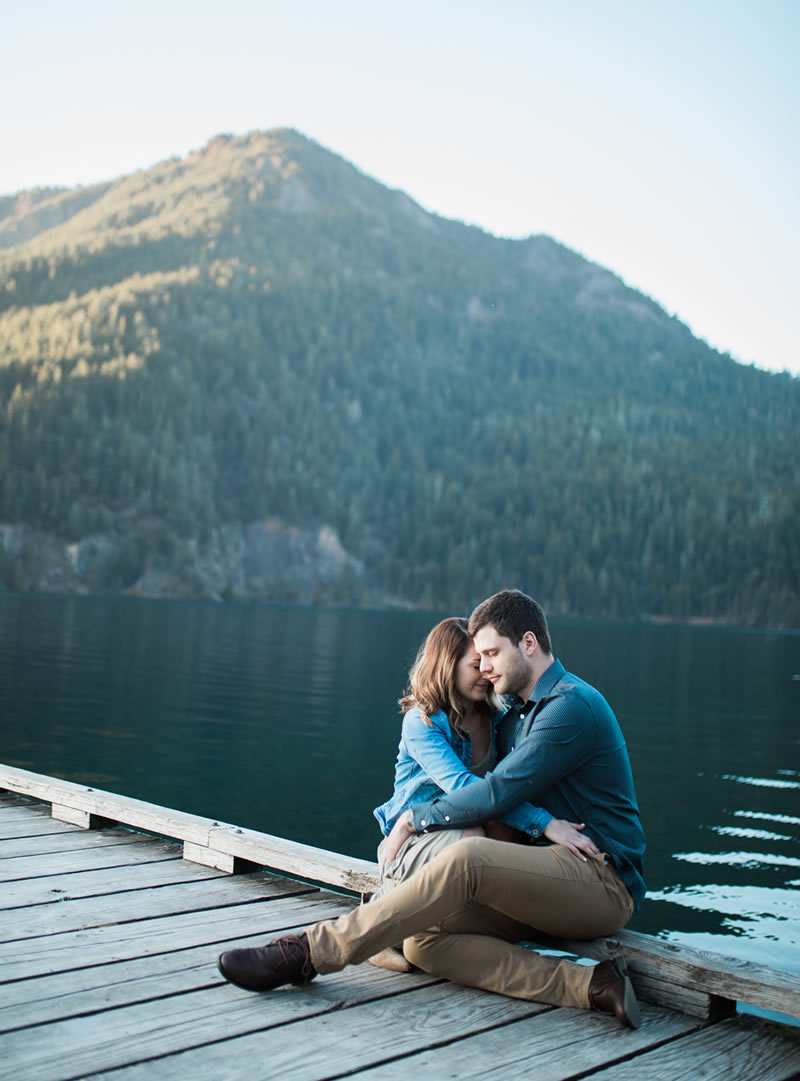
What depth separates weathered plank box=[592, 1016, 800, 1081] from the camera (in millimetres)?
3693

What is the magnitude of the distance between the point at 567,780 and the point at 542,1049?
4.07 ft

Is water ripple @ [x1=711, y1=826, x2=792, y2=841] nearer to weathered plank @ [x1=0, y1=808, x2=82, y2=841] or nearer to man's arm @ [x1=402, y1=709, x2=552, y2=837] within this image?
weathered plank @ [x1=0, y1=808, x2=82, y2=841]

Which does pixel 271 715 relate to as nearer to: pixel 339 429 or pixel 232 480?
pixel 232 480

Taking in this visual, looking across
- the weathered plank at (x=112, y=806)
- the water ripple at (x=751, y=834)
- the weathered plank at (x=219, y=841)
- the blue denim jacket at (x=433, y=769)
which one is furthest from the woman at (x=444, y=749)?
the water ripple at (x=751, y=834)

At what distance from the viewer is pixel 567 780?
4.79m

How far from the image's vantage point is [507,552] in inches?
5930

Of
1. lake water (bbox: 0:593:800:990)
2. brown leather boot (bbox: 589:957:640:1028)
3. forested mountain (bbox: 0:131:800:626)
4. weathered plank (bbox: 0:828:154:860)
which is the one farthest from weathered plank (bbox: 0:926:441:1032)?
forested mountain (bbox: 0:131:800:626)

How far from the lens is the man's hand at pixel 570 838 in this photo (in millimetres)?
4617

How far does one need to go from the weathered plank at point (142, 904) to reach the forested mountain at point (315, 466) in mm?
101444

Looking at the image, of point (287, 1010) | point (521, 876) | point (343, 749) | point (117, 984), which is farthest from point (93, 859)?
point (343, 749)

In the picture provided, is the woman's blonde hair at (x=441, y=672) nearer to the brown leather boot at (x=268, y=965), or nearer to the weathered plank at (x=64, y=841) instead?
the brown leather boot at (x=268, y=965)

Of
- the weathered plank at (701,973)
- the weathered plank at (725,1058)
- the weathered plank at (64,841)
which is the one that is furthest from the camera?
the weathered plank at (64,841)

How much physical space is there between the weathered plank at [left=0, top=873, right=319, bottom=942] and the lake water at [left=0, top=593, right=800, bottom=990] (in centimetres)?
562

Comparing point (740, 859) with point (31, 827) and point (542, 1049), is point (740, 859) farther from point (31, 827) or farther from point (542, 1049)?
point (542, 1049)
